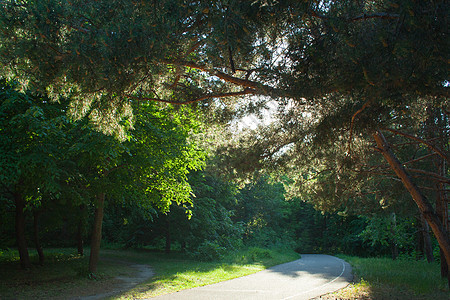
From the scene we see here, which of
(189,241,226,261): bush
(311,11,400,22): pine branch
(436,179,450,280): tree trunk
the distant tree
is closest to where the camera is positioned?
(311,11,400,22): pine branch

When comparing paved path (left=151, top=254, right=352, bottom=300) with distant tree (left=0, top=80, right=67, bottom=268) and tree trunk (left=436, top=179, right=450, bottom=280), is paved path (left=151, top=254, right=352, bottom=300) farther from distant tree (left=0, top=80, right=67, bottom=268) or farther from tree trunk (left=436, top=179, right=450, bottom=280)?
distant tree (left=0, top=80, right=67, bottom=268)

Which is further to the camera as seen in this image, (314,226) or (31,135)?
(314,226)

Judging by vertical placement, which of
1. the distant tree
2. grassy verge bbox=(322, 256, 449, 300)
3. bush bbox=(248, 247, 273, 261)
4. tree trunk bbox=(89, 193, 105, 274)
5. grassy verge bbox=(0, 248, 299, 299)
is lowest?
bush bbox=(248, 247, 273, 261)

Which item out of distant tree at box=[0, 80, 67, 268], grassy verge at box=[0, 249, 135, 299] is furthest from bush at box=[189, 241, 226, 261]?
distant tree at box=[0, 80, 67, 268]

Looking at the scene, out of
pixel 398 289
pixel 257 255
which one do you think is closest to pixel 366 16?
pixel 398 289

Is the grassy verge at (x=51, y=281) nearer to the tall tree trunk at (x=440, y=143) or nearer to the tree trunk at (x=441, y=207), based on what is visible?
the tall tree trunk at (x=440, y=143)

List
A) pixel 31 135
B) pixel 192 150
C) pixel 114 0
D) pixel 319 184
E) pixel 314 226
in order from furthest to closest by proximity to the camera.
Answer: pixel 314 226 → pixel 192 150 → pixel 319 184 → pixel 31 135 → pixel 114 0

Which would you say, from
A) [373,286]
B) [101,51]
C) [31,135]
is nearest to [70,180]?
[31,135]

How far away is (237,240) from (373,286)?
14832 mm

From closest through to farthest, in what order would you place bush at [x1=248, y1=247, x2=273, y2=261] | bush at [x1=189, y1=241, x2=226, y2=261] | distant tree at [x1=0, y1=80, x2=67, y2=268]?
1. distant tree at [x1=0, y1=80, x2=67, y2=268]
2. bush at [x1=189, y1=241, x2=226, y2=261]
3. bush at [x1=248, y1=247, x2=273, y2=261]

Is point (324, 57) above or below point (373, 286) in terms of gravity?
above

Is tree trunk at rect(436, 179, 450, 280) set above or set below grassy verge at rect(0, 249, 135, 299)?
above

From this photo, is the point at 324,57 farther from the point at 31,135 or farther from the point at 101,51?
the point at 31,135

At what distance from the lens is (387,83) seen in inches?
185
